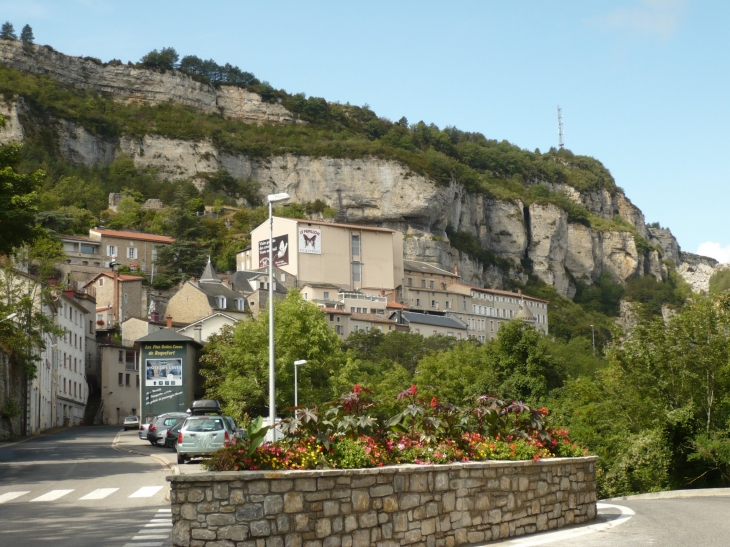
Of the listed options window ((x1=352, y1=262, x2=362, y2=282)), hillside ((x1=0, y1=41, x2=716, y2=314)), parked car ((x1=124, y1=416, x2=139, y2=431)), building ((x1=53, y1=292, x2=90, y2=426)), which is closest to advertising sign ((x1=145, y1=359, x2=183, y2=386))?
parked car ((x1=124, y1=416, x2=139, y2=431))

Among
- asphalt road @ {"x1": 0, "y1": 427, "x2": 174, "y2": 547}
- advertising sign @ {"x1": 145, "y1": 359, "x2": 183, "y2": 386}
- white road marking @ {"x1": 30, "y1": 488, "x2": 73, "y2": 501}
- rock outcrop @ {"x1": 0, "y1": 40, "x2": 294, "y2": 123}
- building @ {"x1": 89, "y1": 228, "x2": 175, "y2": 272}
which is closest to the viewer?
→ asphalt road @ {"x1": 0, "y1": 427, "x2": 174, "y2": 547}

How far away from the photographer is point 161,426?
4269 centimetres

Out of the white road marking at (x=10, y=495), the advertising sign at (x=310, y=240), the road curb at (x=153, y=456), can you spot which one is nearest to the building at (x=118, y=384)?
the advertising sign at (x=310, y=240)

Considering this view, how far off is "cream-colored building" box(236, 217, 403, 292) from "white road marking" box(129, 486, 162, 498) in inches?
3879

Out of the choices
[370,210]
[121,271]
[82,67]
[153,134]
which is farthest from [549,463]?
[82,67]

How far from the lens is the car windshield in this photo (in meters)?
28.0

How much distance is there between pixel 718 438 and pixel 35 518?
1968 cm

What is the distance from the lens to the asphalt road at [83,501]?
14.8m

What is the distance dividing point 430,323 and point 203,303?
1393 inches

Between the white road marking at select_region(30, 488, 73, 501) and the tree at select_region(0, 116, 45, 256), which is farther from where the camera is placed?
the tree at select_region(0, 116, 45, 256)

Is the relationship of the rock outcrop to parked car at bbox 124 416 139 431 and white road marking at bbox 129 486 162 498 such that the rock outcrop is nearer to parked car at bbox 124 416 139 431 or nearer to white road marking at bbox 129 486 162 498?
parked car at bbox 124 416 139 431

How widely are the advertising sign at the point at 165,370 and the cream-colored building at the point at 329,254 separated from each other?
168ft

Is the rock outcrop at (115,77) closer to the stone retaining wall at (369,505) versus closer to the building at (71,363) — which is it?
the building at (71,363)

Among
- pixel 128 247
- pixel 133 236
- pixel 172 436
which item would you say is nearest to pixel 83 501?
pixel 172 436
